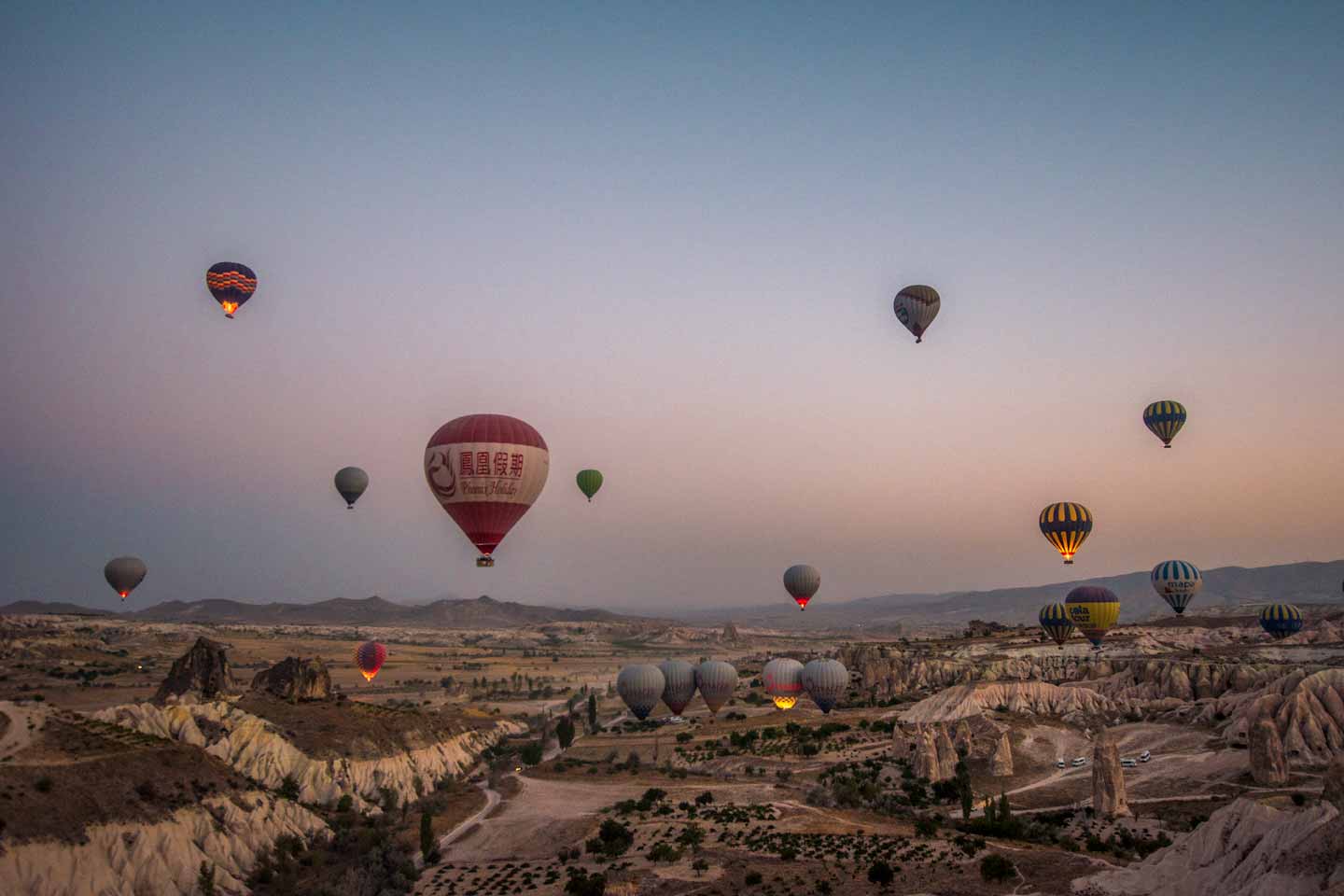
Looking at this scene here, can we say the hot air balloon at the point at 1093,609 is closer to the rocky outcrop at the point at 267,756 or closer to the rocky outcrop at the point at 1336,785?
the rocky outcrop at the point at 1336,785

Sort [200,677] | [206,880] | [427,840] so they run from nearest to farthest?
[206,880] < [427,840] < [200,677]

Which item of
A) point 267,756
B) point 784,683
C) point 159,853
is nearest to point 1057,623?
point 784,683

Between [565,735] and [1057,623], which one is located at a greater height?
[1057,623]

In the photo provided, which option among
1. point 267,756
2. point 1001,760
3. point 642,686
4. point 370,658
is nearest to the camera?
point 267,756

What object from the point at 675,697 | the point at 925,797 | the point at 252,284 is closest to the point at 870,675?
the point at 675,697

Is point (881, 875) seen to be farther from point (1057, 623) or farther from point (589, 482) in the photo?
point (1057, 623)

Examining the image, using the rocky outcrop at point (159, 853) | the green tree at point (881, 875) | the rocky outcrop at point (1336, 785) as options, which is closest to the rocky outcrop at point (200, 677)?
the rocky outcrop at point (159, 853)
